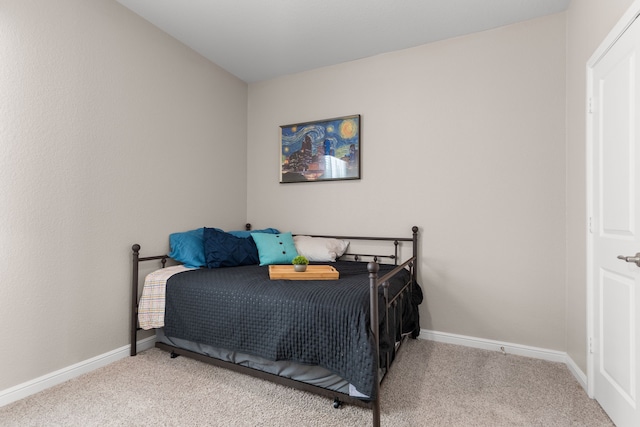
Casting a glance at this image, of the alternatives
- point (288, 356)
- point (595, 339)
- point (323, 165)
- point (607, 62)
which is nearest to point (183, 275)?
point (288, 356)

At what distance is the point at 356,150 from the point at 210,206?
1465mm

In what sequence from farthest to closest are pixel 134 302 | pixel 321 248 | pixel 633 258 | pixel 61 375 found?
1. pixel 321 248
2. pixel 134 302
3. pixel 61 375
4. pixel 633 258

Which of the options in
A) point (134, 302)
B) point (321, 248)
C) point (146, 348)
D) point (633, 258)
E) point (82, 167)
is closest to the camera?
point (633, 258)

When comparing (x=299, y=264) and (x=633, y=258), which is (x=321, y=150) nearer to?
(x=299, y=264)

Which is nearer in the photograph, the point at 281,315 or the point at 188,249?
the point at 281,315

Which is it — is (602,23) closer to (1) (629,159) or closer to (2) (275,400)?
(1) (629,159)

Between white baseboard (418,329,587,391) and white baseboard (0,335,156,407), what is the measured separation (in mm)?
2285

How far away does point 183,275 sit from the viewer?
2182 mm

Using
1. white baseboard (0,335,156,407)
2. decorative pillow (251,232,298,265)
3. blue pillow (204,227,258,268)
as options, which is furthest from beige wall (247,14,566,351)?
white baseboard (0,335,156,407)

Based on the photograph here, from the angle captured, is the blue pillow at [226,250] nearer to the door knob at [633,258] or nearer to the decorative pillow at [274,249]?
the decorative pillow at [274,249]

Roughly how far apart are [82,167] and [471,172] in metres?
2.74

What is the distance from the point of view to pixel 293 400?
1712 mm

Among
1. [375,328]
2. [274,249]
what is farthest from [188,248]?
[375,328]

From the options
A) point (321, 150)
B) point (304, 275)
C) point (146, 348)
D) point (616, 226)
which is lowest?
point (146, 348)
